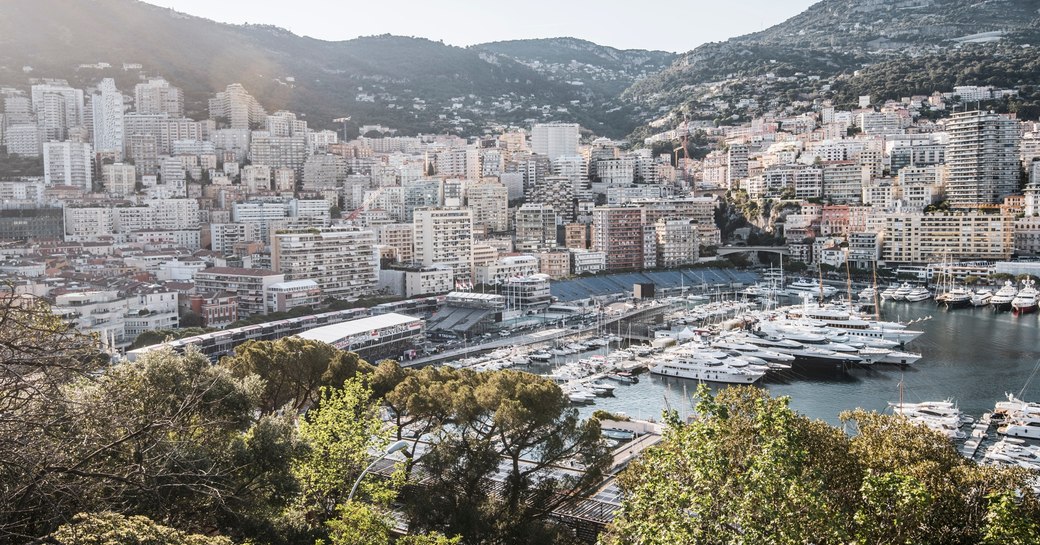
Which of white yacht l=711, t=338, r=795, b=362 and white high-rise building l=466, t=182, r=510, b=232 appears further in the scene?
→ white high-rise building l=466, t=182, r=510, b=232

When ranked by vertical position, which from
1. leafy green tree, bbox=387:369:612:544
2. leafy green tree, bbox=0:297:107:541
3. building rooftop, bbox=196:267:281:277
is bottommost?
leafy green tree, bbox=387:369:612:544

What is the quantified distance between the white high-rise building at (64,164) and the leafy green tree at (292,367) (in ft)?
136

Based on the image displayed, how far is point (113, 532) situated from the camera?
458cm

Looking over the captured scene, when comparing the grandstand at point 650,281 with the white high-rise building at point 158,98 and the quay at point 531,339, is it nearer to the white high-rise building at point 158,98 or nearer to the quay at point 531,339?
the quay at point 531,339

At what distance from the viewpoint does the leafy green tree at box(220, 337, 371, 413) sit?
475 inches

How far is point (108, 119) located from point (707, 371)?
44619 mm

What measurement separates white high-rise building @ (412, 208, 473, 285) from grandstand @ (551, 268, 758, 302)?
4129mm

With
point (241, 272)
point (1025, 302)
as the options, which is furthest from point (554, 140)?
point (241, 272)

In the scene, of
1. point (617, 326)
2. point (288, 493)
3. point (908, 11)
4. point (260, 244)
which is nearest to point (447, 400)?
point (288, 493)

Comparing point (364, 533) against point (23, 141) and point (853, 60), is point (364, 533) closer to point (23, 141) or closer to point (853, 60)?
point (23, 141)

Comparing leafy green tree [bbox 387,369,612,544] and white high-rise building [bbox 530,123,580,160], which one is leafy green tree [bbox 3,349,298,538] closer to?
leafy green tree [bbox 387,369,612,544]

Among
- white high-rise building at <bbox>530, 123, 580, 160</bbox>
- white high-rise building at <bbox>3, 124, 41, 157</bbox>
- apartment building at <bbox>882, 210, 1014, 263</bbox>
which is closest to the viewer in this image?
apartment building at <bbox>882, 210, 1014, 263</bbox>

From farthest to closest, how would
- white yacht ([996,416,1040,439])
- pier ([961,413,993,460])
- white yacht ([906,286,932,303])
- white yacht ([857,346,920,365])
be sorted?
1. white yacht ([906,286,932,303])
2. white yacht ([857,346,920,365])
3. white yacht ([996,416,1040,439])
4. pier ([961,413,993,460])

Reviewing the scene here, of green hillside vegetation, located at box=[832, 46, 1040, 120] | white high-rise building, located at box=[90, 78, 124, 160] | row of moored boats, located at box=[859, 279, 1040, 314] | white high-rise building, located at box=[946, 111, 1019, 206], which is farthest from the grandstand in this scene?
white high-rise building, located at box=[90, 78, 124, 160]
